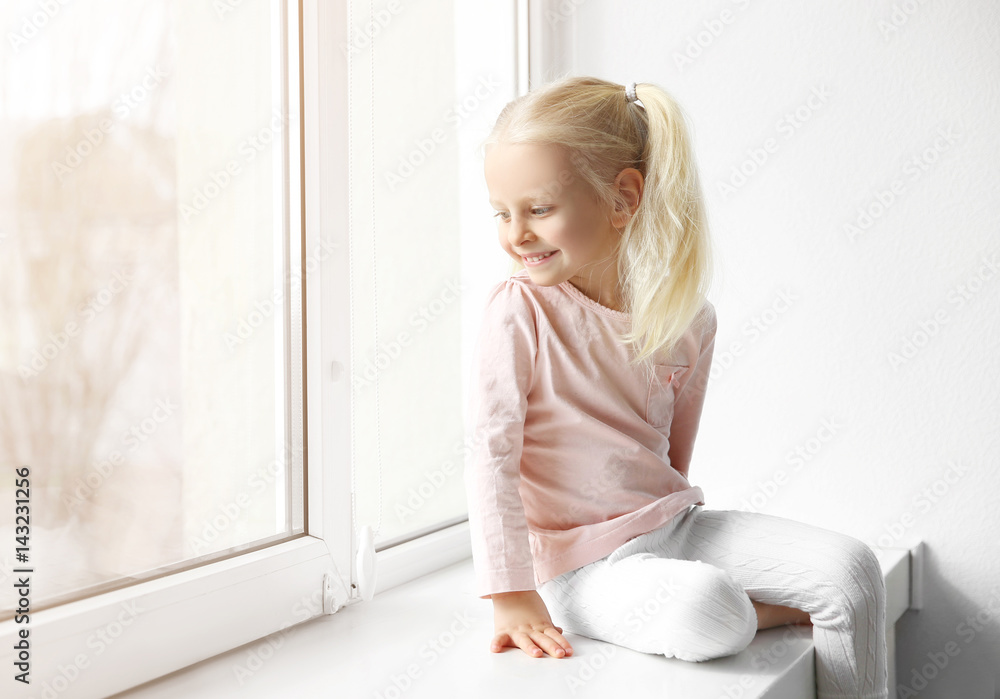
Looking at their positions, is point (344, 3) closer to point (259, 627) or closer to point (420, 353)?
point (420, 353)

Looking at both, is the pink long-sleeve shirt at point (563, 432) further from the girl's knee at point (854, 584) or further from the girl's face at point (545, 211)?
the girl's knee at point (854, 584)

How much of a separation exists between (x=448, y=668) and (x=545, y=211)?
0.47 metres

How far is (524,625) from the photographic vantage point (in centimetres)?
81

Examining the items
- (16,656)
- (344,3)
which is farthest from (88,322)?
(344,3)

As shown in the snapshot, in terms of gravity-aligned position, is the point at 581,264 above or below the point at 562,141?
below

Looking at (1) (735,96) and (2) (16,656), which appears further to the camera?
(1) (735,96)

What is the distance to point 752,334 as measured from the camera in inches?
49.6

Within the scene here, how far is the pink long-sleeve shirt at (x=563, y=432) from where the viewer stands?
86 centimetres

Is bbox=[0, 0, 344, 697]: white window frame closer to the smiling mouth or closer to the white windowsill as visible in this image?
the white windowsill

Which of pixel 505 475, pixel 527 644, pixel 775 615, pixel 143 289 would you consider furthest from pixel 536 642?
pixel 143 289

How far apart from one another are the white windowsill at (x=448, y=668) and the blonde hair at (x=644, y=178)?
0.33 meters

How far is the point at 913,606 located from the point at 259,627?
2.85 feet

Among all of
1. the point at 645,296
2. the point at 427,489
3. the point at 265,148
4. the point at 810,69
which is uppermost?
the point at 810,69

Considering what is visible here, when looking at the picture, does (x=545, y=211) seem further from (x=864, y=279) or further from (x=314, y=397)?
(x=864, y=279)
